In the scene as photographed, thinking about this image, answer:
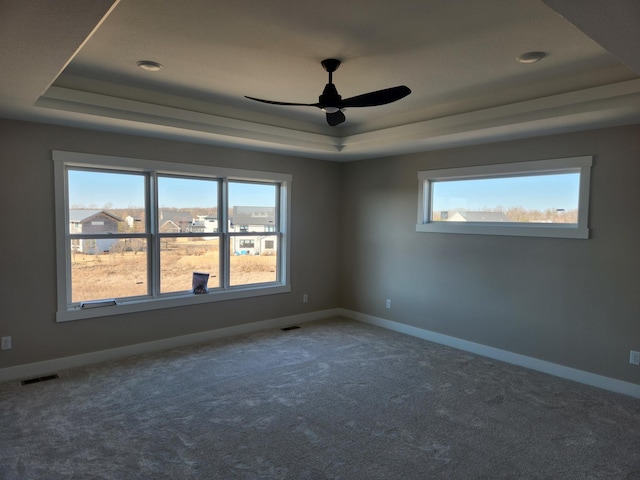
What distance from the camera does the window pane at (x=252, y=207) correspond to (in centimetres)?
530

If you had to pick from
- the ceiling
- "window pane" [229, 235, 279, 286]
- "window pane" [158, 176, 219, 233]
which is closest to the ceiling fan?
the ceiling

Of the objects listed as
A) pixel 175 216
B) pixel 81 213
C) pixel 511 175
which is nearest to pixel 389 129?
pixel 511 175

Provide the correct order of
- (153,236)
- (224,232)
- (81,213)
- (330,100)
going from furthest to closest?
(224,232) → (153,236) → (81,213) → (330,100)

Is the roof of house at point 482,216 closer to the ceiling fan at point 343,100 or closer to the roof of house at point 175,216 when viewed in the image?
the ceiling fan at point 343,100

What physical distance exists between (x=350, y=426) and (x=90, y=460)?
171cm

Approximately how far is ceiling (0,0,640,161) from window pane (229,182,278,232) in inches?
30.5

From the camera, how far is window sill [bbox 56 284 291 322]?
161 inches

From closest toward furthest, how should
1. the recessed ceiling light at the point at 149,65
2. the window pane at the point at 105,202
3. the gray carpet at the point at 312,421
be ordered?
the gray carpet at the point at 312,421 < the recessed ceiling light at the point at 149,65 < the window pane at the point at 105,202

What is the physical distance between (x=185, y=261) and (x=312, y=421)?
2.67 metres

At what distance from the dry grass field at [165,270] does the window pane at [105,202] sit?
0.30 metres

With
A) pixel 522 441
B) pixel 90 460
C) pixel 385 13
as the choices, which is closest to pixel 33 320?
pixel 90 460

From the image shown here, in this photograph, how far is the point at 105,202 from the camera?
433 cm

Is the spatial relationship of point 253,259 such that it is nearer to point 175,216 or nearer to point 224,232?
point 224,232

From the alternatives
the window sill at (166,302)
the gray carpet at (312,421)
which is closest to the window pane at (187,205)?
the window sill at (166,302)
